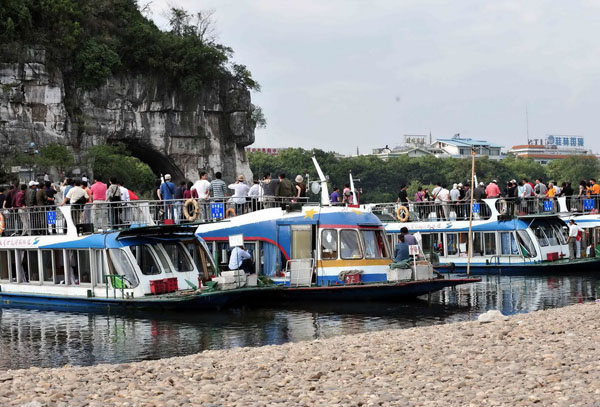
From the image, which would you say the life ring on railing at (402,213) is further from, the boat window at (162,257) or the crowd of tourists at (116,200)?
the boat window at (162,257)

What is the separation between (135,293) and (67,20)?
44656 mm

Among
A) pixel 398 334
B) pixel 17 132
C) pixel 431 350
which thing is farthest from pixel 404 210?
pixel 17 132

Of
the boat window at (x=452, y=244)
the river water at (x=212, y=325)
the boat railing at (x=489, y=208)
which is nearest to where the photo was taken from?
the river water at (x=212, y=325)

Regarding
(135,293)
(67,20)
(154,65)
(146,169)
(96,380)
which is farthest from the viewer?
(146,169)

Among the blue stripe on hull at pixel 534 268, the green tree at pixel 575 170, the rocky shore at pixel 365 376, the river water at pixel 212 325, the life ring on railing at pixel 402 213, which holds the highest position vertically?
the green tree at pixel 575 170

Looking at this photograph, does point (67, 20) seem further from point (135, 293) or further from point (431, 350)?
point (431, 350)

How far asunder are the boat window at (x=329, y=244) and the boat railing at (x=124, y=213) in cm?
141

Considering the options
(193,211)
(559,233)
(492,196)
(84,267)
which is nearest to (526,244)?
(559,233)

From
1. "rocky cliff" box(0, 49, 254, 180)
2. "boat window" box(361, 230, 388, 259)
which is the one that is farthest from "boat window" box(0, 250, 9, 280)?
"rocky cliff" box(0, 49, 254, 180)

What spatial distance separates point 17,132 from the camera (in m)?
58.4

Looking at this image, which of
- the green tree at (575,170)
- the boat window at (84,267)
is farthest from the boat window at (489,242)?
the green tree at (575,170)

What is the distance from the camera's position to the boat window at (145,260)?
877 inches

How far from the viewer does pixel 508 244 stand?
104ft

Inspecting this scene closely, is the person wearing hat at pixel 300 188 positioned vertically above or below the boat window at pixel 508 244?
above
